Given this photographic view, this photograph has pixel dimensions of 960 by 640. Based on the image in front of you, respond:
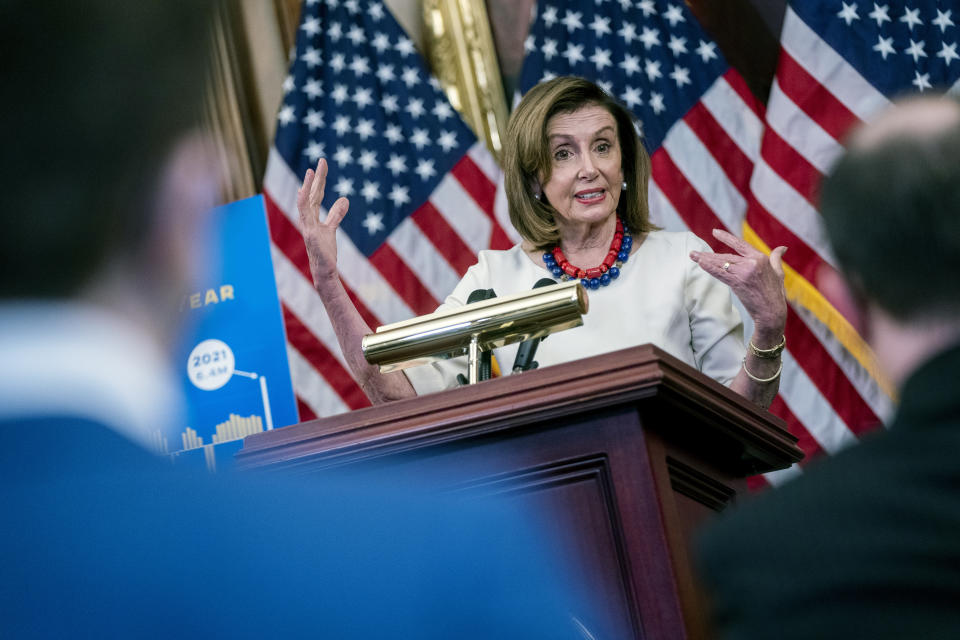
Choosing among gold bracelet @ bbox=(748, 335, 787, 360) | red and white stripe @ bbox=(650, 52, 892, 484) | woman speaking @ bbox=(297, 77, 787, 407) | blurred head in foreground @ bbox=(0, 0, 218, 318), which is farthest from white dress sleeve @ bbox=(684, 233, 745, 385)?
blurred head in foreground @ bbox=(0, 0, 218, 318)

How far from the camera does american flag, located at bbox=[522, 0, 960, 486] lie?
338cm

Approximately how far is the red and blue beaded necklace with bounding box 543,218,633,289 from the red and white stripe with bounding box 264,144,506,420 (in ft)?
4.20

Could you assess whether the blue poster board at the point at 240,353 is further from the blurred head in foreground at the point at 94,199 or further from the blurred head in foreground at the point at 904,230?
the blurred head in foreground at the point at 94,199

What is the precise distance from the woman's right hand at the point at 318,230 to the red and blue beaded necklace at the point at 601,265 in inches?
21.7

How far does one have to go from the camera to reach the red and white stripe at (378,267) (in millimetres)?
3885

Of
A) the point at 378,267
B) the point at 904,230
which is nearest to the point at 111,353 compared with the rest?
the point at 904,230

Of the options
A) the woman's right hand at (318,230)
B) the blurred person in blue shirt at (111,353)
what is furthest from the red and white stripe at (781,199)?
the blurred person in blue shirt at (111,353)

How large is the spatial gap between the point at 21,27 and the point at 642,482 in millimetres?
1110

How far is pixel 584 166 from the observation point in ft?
8.32

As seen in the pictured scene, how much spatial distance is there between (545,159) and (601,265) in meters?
0.30

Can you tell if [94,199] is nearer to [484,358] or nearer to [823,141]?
[484,358]

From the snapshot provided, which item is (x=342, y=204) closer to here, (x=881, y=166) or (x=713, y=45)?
(x=881, y=166)

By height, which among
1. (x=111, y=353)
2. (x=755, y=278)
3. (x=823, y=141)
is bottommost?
(x=111, y=353)

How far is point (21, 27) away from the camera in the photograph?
0.37m
